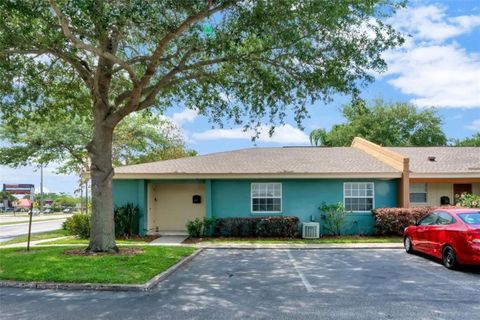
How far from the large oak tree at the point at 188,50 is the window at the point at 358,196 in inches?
250

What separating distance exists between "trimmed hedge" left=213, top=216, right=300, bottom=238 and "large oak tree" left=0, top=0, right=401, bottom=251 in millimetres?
4757

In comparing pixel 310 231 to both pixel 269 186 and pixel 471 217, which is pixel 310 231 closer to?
pixel 269 186

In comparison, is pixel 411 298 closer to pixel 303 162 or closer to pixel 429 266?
pixel 429 266

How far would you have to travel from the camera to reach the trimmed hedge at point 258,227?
59.7ft

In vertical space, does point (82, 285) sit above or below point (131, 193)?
below

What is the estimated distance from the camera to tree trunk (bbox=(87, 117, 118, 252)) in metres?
12.9

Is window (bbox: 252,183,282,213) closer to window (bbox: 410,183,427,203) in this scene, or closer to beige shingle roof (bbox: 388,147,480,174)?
beige shingle roof (bbox: 388,147,480,174)

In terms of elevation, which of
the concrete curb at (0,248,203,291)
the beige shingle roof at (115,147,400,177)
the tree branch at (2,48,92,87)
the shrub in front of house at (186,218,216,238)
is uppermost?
the tree branch at (2,48,92,87)

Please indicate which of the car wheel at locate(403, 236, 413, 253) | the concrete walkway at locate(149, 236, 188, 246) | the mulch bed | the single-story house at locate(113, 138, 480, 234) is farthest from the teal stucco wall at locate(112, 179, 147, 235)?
the car wheel at locate(403, 236, 413, 253)

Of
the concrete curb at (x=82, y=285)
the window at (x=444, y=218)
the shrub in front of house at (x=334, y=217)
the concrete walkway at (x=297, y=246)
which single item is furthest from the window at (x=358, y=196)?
the concrete curb at (x=82, y=285)

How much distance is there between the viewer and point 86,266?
411 inches

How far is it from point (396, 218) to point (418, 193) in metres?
4.24

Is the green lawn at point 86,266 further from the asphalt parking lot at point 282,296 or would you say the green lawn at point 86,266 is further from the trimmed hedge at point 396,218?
the trimmed hedge at point 396,218

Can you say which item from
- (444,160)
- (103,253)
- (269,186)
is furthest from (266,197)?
(444,160)
